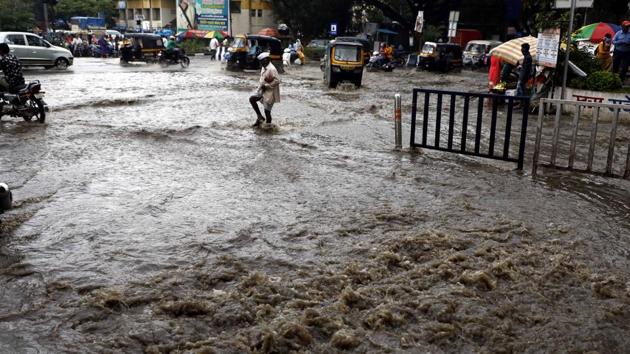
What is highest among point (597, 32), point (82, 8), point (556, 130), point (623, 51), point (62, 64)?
point (82, 8)

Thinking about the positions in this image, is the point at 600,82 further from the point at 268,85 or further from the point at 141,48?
the point at 141,48

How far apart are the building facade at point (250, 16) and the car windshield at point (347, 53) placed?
39.6m

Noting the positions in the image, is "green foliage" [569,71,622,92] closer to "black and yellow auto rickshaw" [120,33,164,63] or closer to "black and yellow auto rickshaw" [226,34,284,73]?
"black and yellow auto rickshaw" [226,34,284,73]

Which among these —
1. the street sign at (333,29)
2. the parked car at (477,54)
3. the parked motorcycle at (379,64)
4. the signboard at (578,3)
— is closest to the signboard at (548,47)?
the signboard at (578,3)

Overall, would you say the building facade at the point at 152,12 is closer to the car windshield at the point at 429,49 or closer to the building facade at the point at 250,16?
the building facade at the point at 250,16

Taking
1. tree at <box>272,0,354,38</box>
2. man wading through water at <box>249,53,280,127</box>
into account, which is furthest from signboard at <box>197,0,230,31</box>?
man wading through water at <box>249,53,280,127</box>

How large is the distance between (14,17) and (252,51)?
83.9 ft

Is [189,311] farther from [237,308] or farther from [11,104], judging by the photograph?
[11,104]

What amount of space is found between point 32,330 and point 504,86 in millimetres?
14303

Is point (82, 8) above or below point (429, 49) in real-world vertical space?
above

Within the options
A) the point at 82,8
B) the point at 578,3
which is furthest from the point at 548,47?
the point at 82,8

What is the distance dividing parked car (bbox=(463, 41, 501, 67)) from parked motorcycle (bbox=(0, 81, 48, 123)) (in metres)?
30.0

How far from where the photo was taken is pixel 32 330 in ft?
12.9

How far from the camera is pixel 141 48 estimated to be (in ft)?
110
